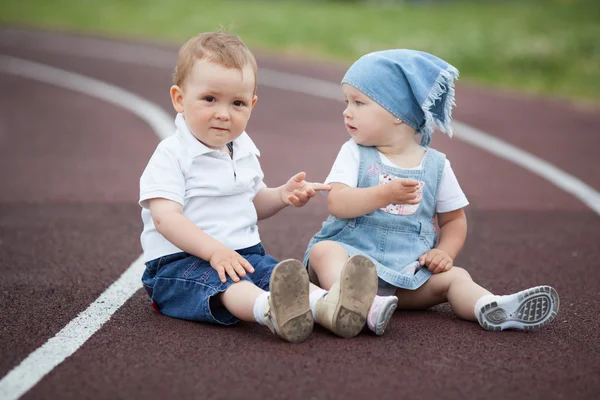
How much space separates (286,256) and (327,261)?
56.3 inches

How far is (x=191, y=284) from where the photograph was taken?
4.34 m

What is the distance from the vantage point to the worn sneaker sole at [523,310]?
164 inches

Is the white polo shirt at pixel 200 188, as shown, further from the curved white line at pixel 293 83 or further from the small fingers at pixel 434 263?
the curved white line at pixel 293 83

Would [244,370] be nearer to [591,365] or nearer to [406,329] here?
[406,329]

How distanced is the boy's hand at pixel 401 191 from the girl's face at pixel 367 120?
0.41 m

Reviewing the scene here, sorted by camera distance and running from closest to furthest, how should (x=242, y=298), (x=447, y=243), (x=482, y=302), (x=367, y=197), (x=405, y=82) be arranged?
(x=242, y=298) < (x=482, y=302) < (x=367, y=197) < (x=405, y=82) < (x=447, y=243)

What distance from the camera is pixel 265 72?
1594cm

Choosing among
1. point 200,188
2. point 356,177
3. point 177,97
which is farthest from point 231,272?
point 177,97

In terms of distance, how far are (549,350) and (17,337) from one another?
95.7 inches

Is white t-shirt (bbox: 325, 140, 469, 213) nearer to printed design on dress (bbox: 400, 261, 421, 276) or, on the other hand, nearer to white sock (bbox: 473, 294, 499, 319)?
printed design on dress (bbox: 400, 261, 421, 276)

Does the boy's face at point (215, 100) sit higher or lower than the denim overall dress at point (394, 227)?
higher

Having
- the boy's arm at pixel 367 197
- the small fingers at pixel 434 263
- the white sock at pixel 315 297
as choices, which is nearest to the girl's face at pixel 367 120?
the boy's arm at pixel 367 197

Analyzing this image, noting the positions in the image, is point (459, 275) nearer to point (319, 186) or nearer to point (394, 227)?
point (394, 227)

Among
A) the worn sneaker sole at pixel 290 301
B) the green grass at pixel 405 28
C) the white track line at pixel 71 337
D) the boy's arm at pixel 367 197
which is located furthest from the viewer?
the green grass at pixel 405 28
